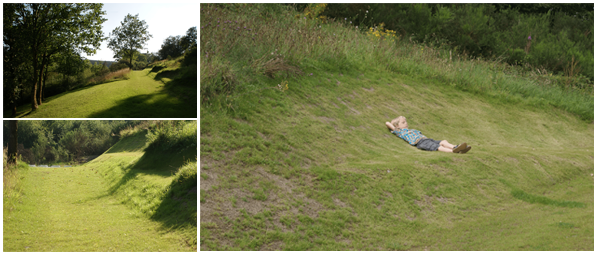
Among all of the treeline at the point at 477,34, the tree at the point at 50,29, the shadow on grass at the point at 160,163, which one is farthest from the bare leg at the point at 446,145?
the treeline at the point at 477,34

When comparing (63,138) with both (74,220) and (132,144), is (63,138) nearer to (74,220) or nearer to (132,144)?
(132,144)

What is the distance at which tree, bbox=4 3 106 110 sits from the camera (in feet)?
10.1

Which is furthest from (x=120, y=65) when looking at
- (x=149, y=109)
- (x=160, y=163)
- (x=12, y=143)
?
(x=12, y=143)

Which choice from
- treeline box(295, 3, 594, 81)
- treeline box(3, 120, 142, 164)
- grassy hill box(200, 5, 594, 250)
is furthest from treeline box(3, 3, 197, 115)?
treeline box(295, 3, 594, 81)

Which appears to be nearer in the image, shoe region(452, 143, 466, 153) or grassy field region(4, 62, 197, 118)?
grassy field region(4, 62, 197, 118)

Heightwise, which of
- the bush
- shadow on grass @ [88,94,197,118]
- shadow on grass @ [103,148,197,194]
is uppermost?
the bush

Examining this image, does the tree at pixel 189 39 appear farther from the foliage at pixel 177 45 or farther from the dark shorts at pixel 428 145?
the dark shorts at pixel 428 145

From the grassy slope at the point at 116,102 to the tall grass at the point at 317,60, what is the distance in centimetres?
303

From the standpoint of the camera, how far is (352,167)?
19.3 ft

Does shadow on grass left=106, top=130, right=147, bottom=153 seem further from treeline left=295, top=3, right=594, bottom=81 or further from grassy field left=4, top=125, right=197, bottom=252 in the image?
treeline left=295, top=3, right=594, bottom=81

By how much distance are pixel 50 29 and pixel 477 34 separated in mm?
19551

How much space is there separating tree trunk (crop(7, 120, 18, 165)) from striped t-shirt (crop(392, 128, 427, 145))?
729cm

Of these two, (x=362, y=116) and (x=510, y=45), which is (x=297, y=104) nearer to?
(x=362, y=116)

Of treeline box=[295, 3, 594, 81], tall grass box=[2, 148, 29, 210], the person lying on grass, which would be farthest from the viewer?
treeline box=[295, 3, 594, 81]
